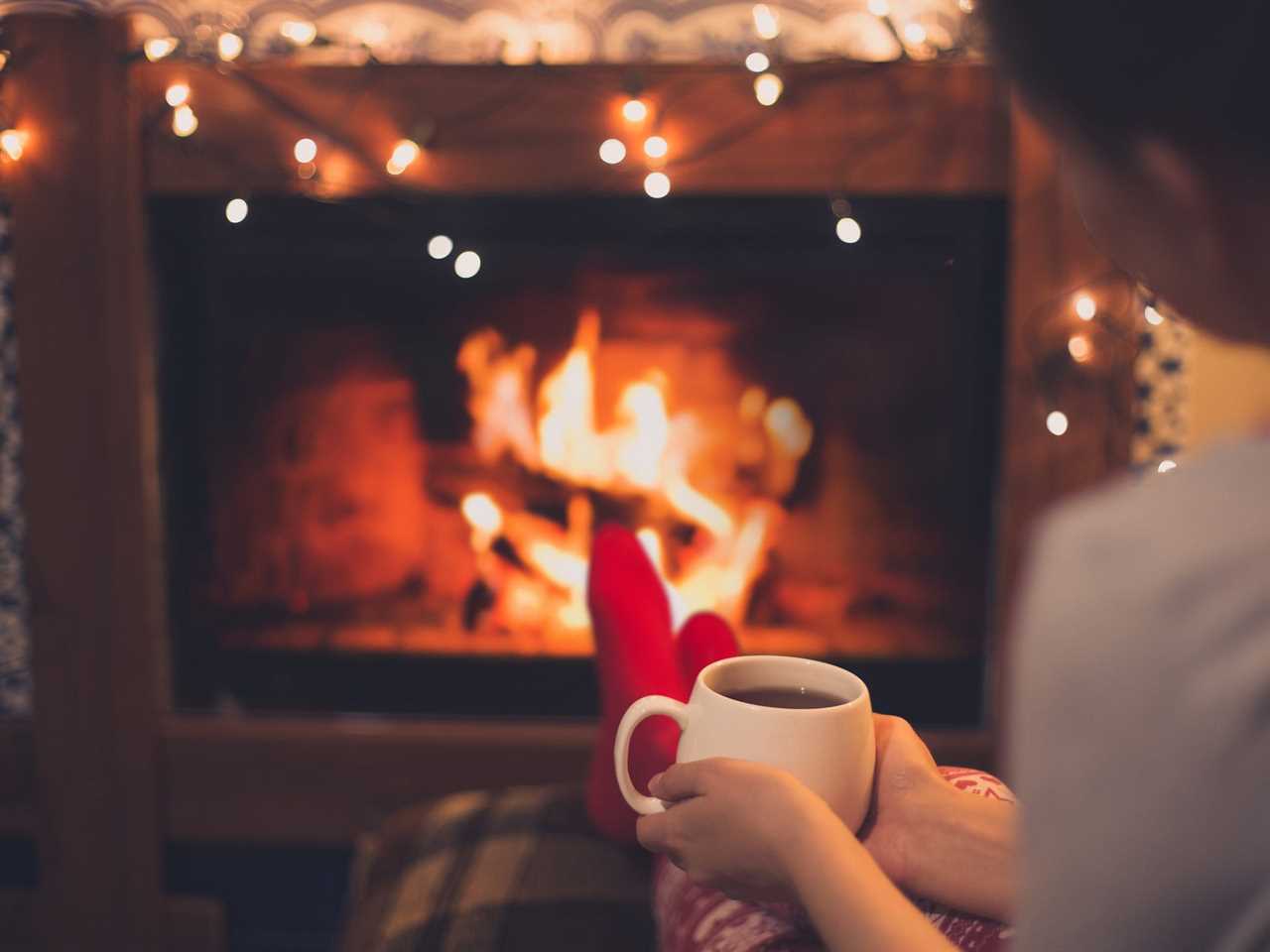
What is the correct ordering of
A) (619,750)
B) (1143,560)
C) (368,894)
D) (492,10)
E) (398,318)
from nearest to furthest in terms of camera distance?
1. (1143,560)
2. (619,750)
3. (368,894)
4. (492,10)
5. (398,318)

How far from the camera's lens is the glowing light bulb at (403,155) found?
131 centimetres

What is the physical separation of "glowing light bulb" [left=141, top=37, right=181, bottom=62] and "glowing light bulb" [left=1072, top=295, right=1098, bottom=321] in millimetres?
1139

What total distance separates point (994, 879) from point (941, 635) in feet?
3.06

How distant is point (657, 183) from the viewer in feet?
4.33

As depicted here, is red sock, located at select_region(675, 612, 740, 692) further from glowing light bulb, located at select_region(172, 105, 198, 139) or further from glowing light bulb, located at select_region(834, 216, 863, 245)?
glowing light bulb, located at select_region(172, 105, 198, 139)

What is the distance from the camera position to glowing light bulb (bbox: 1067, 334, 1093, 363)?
1.31m

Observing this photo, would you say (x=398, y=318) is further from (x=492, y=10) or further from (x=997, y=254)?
(x=997, y=254)

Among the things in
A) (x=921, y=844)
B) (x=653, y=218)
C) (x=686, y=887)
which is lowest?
(x=686, y=887)

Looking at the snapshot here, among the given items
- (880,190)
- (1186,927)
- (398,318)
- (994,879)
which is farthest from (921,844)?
(398,318)

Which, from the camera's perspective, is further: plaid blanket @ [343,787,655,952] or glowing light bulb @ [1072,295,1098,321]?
glowing light bulb @ [1072,295,1098,321]

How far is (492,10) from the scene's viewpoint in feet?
4.28

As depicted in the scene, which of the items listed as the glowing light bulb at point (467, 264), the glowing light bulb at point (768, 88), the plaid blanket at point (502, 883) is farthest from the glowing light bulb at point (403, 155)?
the plaid blanket at point (502, 883)

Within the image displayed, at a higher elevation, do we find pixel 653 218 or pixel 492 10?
pixel 492 10

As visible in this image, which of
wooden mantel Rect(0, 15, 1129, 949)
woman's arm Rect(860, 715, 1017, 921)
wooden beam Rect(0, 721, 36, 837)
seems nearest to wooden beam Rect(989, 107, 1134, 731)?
wooden mantel Rect(0, 15, 1129, 949)
